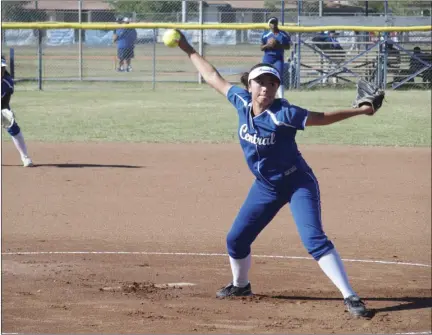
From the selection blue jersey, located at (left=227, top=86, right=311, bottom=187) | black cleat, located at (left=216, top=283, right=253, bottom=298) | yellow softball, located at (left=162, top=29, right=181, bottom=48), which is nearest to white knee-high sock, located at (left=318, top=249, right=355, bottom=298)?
blue jersey, located at (left=227, top=86, right=311, bottom=187)

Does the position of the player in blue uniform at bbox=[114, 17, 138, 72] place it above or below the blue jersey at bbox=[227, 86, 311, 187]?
below

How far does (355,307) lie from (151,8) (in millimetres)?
22259

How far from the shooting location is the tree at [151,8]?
2681 centimetres

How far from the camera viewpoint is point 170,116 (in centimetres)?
2014

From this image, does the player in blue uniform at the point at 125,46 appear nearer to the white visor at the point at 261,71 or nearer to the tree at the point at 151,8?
the tree at the point at 151,8

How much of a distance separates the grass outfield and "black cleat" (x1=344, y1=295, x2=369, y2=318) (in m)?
10.4

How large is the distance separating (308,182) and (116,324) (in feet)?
5.53

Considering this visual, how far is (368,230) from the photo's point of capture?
9789 mm

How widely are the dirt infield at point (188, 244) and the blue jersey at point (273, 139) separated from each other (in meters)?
1.04

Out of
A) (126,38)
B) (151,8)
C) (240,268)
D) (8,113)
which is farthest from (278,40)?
(240,268)

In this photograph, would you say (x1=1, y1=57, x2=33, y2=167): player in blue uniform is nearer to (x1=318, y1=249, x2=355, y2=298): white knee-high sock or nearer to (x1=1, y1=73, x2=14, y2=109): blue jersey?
(x1=1, y1=73, x2=14, y2=109): blue jersey

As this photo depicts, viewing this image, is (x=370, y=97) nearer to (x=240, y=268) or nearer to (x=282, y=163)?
(x=282, y=163)

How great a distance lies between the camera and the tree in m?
26.8

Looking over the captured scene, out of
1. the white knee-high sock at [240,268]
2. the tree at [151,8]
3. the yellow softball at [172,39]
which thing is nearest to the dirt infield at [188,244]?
the white knee-high sock at [240,268]
